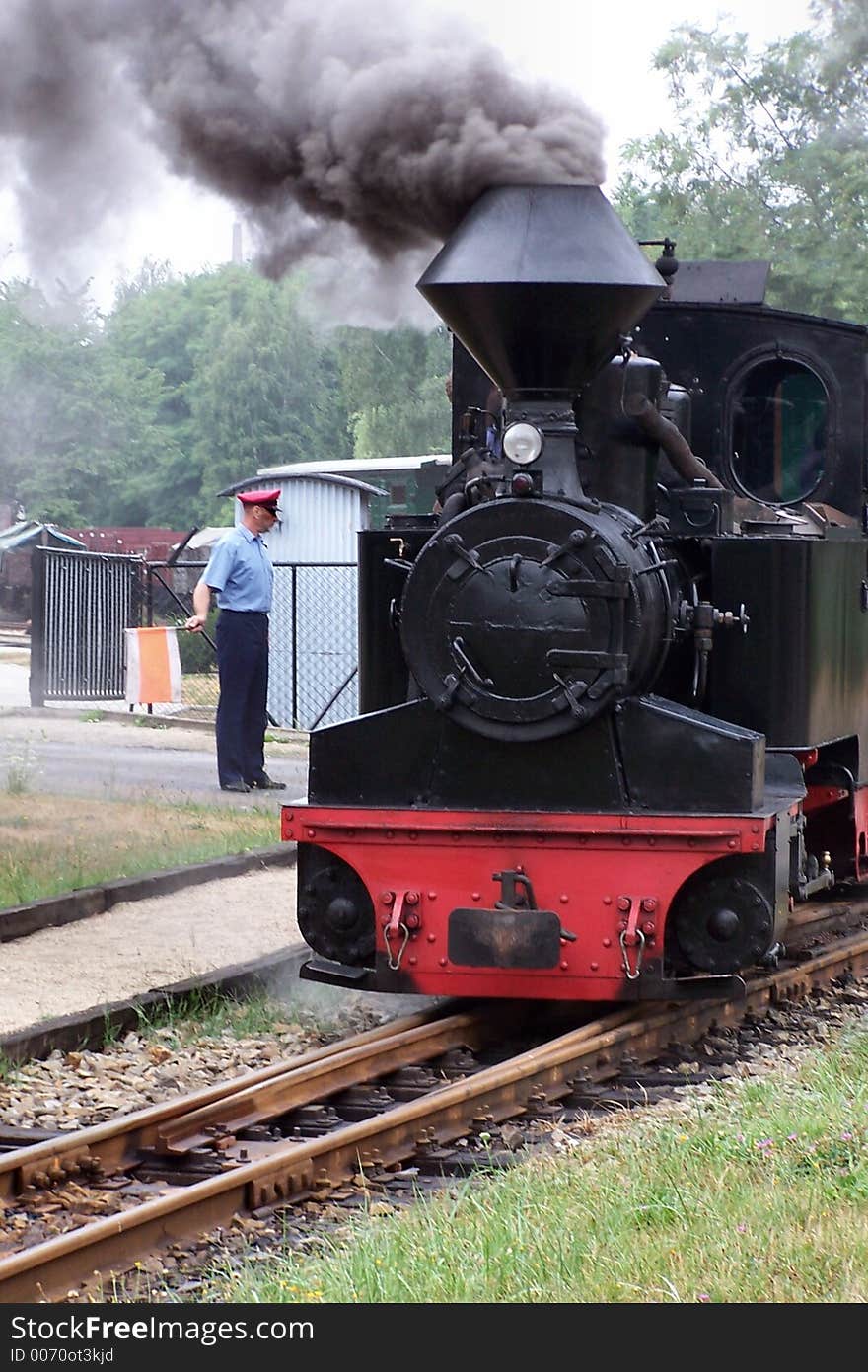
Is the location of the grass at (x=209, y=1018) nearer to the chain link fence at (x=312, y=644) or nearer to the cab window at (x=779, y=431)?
the cab window at (x=779, y=431)

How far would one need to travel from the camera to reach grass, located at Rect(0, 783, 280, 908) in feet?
29.4

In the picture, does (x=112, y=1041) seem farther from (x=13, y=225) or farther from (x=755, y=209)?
(x=755, y=209)

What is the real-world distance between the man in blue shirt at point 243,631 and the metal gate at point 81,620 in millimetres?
6585

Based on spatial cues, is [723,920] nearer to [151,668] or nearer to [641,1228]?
[641,1228]

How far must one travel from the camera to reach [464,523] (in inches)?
245

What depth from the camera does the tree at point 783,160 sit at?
2548 cm

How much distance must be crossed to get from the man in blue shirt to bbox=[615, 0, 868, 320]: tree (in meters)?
15.5

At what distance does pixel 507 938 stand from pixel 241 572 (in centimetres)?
612

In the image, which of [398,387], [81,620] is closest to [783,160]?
[81,620]

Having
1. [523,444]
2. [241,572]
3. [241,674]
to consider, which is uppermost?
[523,444]

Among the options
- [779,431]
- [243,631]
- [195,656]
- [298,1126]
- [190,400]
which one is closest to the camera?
[298,1126]

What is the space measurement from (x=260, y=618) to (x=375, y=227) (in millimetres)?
5195

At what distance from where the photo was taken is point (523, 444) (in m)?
6.23

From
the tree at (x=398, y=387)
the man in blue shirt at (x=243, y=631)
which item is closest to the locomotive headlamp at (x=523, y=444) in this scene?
the man in blue shirt at (x=243, y=631)
